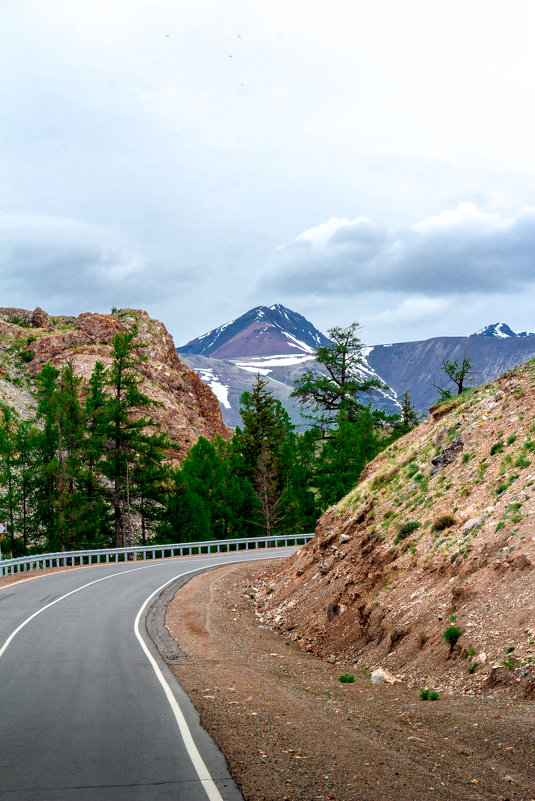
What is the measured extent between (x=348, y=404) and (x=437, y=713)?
139ft

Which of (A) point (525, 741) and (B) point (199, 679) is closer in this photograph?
(A) point (525, 741)

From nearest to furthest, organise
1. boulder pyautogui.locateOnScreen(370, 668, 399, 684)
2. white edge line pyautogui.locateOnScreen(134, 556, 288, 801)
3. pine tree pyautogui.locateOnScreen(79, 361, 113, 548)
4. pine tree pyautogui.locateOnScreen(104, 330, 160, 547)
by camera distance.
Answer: white edge line pyautogui.locateOnScreen(134, 556, 288, 801), boulder pyautogui.locateOnScreen(370, 668, 399, 684), pine tree pyautogui.locateOnScreen(104, 330, 160, 547), pine tree pyautogui.locateOnScreen(79, 361, 113, 548)

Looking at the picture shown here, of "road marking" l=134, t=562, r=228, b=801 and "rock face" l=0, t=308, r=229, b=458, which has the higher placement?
"rock face" l=0, t=308, r=229, b=458

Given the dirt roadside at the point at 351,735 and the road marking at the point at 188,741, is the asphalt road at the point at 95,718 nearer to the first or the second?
the road marking at the point at 188,741

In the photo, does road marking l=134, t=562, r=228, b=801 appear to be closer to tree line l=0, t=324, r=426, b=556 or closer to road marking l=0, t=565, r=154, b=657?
road marking l=0, t=565, r=154, b=657

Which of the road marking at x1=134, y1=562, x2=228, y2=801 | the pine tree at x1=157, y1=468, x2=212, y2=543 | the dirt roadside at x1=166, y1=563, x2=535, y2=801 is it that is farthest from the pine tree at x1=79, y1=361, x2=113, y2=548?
the dirt roadside at x1=166, y1=563, x2=535, y2=801

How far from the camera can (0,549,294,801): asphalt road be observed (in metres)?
6.37

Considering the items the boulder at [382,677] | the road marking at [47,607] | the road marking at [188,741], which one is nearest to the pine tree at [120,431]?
the road marking at [47,607]

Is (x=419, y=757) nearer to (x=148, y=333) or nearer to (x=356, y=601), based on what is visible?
(x=356, y=601)

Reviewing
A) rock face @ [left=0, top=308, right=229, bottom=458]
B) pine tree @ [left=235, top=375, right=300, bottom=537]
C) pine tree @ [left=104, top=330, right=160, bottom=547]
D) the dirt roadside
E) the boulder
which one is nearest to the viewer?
the dirt roadside

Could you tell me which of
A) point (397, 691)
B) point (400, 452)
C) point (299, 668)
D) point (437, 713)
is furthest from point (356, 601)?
point (400, 452)

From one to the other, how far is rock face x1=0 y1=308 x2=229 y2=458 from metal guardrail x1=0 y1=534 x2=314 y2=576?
38.0m

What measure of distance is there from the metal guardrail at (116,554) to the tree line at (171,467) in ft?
6.67

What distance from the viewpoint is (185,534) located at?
51188mm
